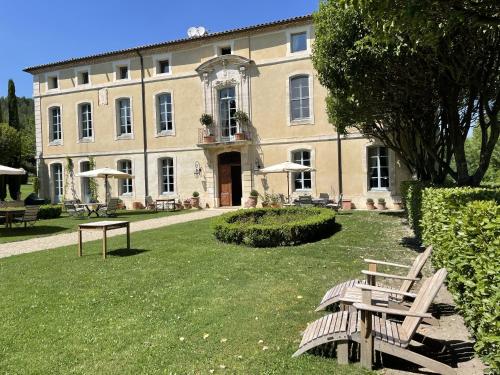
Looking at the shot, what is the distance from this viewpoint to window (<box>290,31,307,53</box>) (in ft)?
57.9

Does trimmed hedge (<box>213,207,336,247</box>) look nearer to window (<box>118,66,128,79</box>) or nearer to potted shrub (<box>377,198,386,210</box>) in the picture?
potted shrub (<box>377,198,386,210</box>)

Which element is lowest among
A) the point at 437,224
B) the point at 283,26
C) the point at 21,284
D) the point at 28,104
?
the point at 21,284

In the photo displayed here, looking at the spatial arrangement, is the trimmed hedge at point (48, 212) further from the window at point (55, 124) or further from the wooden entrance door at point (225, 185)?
the wooden entrance door at point (225, 185)

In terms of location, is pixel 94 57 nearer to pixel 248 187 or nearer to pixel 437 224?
pixel 248 187

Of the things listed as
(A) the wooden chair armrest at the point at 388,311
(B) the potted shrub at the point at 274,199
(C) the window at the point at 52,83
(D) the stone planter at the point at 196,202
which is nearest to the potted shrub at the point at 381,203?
(B) the potted shrub at the point at 274,199

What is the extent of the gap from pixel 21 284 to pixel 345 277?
4878 mm

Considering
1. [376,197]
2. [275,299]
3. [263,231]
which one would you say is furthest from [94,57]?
[275,299]

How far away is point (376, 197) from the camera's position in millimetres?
16547

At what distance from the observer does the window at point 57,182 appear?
2314 centimetres

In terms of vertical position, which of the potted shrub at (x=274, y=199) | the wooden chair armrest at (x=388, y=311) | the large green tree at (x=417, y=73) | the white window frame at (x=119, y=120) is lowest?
the wooden chair armrest at (x=388, y=311)

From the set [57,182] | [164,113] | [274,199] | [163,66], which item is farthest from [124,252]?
[57,182]

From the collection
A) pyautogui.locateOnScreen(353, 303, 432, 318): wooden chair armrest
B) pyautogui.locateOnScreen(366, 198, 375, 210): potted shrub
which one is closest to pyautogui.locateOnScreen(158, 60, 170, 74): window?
pyautogui.locateOnScreen(366, 198, 375, 210): potted shrub

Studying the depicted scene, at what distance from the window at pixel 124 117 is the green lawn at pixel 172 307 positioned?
1403cm

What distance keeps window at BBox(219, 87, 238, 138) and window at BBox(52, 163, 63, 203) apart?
34.4 ft
